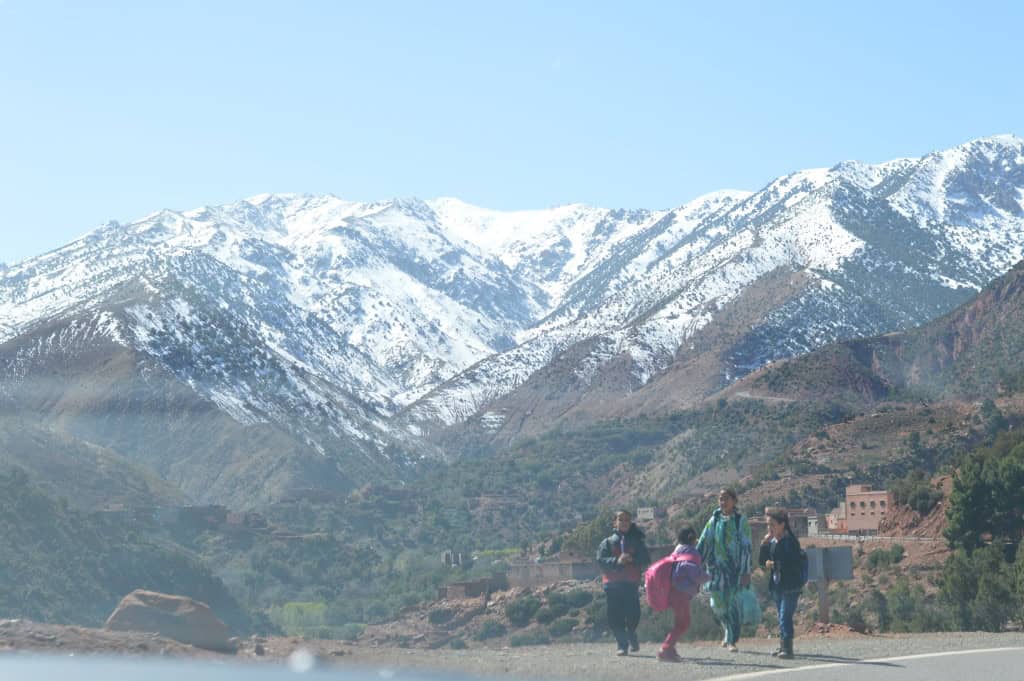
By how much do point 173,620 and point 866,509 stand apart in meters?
58.1

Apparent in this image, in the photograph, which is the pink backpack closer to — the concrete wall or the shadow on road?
the shadow on road

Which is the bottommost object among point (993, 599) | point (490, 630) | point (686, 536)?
point (490, 630)

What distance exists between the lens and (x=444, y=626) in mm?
64875

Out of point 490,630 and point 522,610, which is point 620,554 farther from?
point 490,630

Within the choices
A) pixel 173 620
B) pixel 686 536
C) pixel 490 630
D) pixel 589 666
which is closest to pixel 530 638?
pixel 490 630

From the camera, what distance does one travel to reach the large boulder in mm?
18812

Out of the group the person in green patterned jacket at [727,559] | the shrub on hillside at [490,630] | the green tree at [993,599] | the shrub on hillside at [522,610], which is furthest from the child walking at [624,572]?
the shrub on hillside at [490,630]

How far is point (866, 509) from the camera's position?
73500 mm

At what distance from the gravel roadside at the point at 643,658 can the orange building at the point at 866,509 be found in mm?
50989

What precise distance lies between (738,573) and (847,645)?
6.19 feet

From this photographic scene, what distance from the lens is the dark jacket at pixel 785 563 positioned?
1881 cm

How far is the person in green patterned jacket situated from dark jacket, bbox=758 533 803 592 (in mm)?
335

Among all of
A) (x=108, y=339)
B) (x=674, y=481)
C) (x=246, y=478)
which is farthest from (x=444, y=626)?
(x=108, y=339)

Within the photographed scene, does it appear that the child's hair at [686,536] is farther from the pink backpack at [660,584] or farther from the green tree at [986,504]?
the green tree at [986,504]
